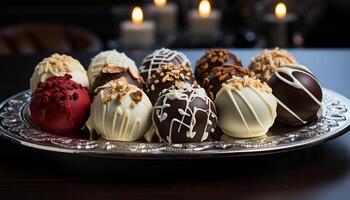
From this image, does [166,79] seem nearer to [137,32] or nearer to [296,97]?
[296,97]

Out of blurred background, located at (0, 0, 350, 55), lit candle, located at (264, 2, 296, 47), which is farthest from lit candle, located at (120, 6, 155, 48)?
lit candle, located at (264, 2, 296, 47)

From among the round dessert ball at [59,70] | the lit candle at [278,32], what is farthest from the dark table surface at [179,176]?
the lit candle at [278,32]

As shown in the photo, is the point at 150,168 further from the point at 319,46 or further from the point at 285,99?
the point at 319,46

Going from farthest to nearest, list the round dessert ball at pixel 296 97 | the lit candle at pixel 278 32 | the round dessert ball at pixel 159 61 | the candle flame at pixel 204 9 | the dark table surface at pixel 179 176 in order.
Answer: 1. the candle flame at pixel 204 9
2. the lit candle at pixel 278 32
3. the round dessert ball at pixel 159 61
4. the round dessert ball at pixel 296 97
5. the dark table surface at pixel 179 176

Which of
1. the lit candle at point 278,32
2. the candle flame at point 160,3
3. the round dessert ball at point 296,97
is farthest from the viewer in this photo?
the candle flame at point 160,3

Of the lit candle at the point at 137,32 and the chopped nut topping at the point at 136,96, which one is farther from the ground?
the chopped nut topping at the point at 136,96

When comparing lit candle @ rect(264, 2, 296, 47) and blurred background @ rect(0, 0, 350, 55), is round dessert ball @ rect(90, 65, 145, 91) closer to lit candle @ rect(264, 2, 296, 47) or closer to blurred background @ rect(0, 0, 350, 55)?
blurred background @ rect(0, 0, 350, 55)

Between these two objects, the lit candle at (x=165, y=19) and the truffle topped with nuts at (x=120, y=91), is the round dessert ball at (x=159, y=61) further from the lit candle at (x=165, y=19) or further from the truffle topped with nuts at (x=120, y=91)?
the lit candle at (x=165, y=19)

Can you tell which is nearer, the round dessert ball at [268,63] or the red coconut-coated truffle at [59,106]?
the red coconut-coated truffle at [59,106]
